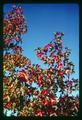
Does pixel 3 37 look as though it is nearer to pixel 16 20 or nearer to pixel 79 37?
pixel 16 20

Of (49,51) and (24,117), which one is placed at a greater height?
(49,51)

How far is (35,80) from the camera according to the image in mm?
3258

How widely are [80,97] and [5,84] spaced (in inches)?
33.1

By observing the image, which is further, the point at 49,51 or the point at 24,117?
the point at 49,51

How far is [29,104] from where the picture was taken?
321 cm

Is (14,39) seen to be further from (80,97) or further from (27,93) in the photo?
(80,97)

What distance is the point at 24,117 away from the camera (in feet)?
9.94

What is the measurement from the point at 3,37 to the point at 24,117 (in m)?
0.89

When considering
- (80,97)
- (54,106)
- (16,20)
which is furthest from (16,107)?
(16,20)

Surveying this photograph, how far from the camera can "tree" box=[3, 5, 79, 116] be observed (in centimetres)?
319

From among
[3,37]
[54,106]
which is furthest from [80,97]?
[3,37]

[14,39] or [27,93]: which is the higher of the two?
[14,39]

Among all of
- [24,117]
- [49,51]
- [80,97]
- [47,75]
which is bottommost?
[24,117]

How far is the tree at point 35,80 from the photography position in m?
3.19
